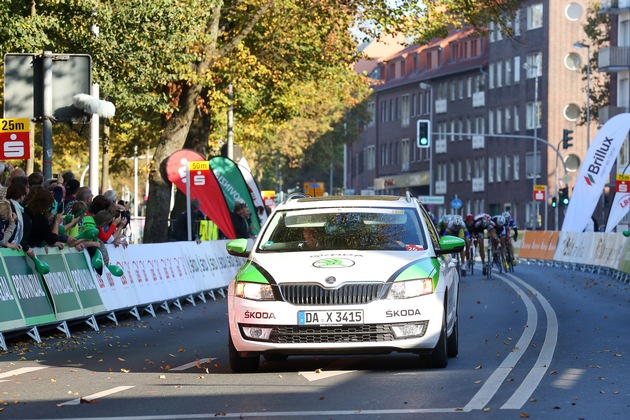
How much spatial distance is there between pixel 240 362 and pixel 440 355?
1.69 m

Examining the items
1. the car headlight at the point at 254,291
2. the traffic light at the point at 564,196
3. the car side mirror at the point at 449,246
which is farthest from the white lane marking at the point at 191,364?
the traffic light at the point at 564,196

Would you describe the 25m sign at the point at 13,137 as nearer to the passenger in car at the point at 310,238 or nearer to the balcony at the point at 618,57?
the passenger in car at the point at 310,238

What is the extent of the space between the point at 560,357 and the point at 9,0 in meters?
18.5

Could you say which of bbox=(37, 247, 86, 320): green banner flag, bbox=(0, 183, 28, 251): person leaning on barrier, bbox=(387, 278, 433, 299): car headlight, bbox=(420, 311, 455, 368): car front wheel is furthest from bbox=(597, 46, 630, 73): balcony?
bbox=(387, 278, 433, 299): car headlight

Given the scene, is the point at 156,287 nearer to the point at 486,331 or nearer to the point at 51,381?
the point at 486,331

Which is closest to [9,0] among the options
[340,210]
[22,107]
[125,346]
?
[22,107]

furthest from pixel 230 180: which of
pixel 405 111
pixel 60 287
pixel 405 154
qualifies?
pixel 405 154

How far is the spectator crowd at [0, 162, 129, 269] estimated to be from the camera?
61.7 feet

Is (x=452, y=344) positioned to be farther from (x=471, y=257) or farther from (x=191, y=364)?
(x=471, y=257)

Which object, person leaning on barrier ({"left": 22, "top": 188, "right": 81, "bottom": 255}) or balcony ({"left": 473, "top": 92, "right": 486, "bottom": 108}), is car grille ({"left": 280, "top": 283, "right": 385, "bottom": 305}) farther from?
balcony ({"left": 473, "top": 92, "right": 486, "bottom": 108})

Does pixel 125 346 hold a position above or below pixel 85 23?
below

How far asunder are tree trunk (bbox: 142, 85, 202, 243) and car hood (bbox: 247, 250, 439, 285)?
75.2ft

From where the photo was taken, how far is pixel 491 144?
115312 millimetres

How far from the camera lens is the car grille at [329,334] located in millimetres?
14234
